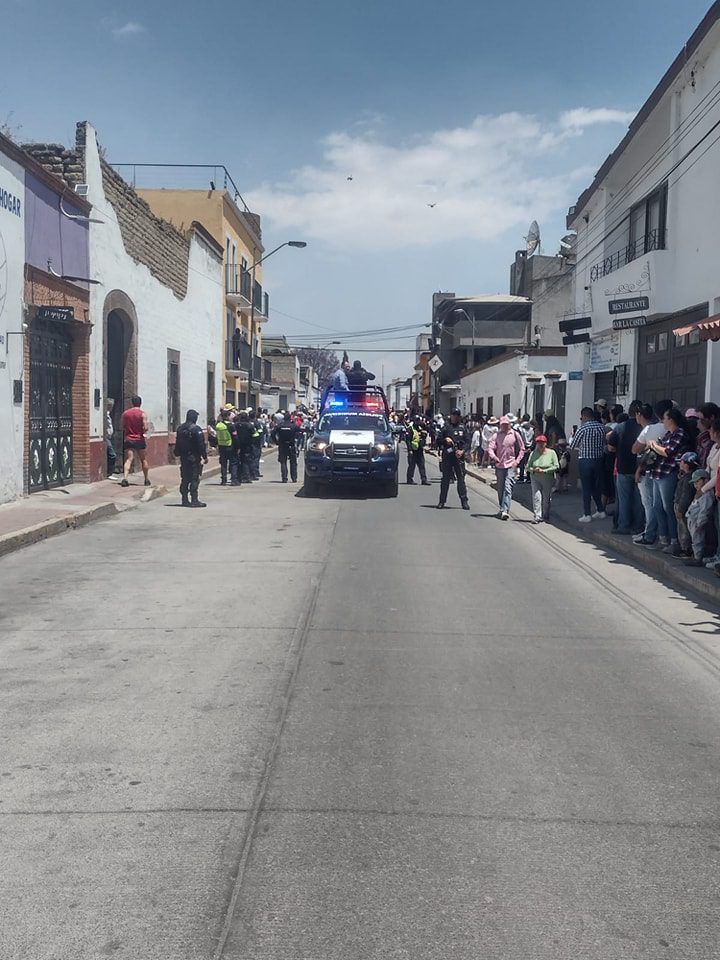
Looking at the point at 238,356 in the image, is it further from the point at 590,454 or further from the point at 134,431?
the point at 590,454

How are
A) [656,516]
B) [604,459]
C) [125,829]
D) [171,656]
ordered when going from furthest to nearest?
[604,459], [656,516], [171,656], [125,829]

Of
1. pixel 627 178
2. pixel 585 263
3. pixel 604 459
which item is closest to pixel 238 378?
→ pixel 585 263

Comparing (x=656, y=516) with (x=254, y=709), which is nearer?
(x=254, y=709)

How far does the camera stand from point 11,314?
586 inches

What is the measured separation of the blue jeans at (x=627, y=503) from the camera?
1283 cm

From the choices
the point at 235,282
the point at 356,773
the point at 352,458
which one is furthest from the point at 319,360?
the point at 356,773

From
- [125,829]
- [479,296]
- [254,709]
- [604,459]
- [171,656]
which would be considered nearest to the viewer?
[125,829]

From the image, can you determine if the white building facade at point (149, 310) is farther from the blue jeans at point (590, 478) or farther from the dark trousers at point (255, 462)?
the blue jeans at point (590, 478)

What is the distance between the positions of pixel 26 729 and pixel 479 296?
62326 millimetres

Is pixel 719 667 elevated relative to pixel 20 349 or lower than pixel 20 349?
lower

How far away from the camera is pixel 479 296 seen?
64.8m

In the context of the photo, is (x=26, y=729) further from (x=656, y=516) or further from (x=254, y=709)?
(x=656, y=516)

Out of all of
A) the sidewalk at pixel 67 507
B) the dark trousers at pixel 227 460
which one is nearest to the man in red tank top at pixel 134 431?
the sidewalk at pixel 67 507

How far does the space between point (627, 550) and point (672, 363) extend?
6.24 meters
